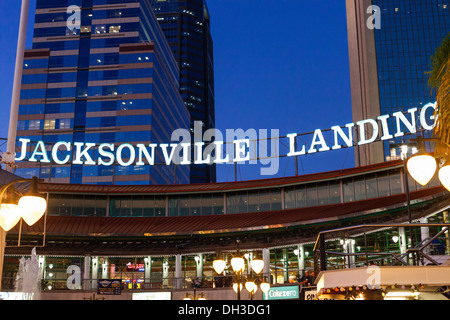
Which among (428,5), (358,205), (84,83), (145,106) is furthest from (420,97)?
(358,205)

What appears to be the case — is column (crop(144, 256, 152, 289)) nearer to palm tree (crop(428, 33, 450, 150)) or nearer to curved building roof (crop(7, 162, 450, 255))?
curved building roof (crop(7, 162, 450, 255))

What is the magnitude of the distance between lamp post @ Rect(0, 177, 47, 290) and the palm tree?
6.86m

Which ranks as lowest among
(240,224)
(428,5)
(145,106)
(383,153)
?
(240,224)

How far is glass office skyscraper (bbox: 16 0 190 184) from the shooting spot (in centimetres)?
11356

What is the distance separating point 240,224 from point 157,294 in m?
8.32

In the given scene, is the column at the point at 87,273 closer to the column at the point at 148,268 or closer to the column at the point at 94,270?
the column at the point at 94,270

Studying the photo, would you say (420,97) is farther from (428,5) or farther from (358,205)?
(358,205)

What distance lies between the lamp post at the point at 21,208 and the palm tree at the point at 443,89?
22.5ft

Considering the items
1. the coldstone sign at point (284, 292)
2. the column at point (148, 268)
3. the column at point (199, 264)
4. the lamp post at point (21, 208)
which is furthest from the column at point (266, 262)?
the lamp post at point (21, 208)

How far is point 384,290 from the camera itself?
512 inches

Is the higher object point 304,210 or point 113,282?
point 304,210

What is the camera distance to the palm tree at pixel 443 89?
34.3 feet

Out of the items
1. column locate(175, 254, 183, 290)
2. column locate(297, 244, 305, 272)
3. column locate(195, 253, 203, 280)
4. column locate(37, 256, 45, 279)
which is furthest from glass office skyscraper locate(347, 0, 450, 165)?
column locate(37, 256, 45, 279)
